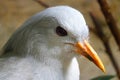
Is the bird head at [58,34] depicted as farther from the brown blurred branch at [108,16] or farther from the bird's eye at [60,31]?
the brown blurred branch at [108,16]

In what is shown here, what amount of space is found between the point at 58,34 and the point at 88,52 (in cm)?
10

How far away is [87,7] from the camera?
278 cm

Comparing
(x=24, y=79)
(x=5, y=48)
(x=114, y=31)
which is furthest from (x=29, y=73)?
(x=114, y=31)

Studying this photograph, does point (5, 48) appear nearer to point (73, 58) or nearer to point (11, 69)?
point (11, 69)

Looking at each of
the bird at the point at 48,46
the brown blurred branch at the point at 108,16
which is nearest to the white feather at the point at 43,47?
the bird at the point at 48,46

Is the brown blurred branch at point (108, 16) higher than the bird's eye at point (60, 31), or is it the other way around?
the brown blurred branch at point (108, 16)

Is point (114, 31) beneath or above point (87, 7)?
beneath

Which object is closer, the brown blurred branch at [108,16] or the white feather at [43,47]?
the white feather at [43,47]

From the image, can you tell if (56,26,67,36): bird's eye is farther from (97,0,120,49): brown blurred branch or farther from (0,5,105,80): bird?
(97,0,120,49): brown blurred branch

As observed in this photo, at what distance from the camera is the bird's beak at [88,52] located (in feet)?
3.66

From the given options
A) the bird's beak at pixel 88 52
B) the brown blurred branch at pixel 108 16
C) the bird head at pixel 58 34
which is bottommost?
the bird's beak at pixel 88 52

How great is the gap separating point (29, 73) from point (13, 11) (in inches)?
67.1

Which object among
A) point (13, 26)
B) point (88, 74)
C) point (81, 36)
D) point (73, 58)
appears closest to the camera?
point (81, 36)

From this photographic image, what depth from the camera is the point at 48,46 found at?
1.13 meters
